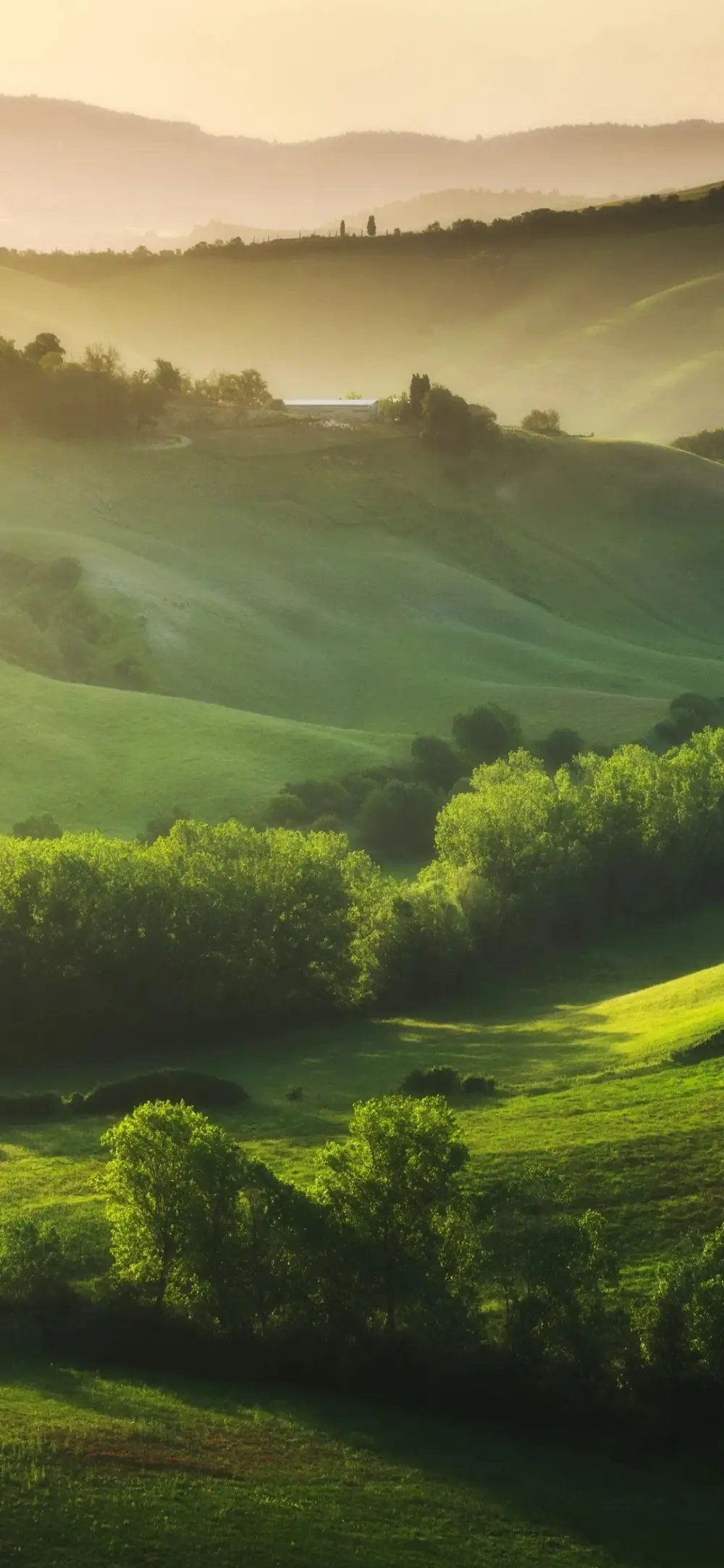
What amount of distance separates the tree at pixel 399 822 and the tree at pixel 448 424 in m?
82.3

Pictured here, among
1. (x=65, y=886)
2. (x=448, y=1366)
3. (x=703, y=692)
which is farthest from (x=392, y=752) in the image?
(x=448, y=1366)

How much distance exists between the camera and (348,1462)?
33875 mm

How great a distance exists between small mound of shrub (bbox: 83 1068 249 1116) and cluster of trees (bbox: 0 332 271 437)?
388ft

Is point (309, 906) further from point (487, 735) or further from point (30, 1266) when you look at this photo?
point (487, 735)

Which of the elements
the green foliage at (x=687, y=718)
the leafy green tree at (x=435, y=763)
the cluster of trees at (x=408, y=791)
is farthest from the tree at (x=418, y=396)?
the leafy green tree at (x=435, y=763)

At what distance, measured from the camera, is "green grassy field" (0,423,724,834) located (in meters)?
106

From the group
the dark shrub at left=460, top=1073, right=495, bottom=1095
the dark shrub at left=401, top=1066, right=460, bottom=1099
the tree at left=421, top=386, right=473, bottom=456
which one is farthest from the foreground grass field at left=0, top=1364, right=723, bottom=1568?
the tree at left=421, top=386, right=473, bottom=456

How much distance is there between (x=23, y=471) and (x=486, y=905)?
9463 centimetres

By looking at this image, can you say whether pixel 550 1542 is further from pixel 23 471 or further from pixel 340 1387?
pixel 23 471

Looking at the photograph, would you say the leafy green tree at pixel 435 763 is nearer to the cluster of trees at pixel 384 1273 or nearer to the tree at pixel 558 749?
the tree at pixel 558 749

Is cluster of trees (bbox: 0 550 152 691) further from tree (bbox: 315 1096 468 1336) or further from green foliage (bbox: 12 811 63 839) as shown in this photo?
tree (bbox: 315 1096 468 1336)

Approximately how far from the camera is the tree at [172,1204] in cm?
3906

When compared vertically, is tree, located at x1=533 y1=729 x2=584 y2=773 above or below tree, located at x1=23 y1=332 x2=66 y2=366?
below

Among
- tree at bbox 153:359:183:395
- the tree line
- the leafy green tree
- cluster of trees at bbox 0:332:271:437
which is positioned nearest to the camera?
the tree line
